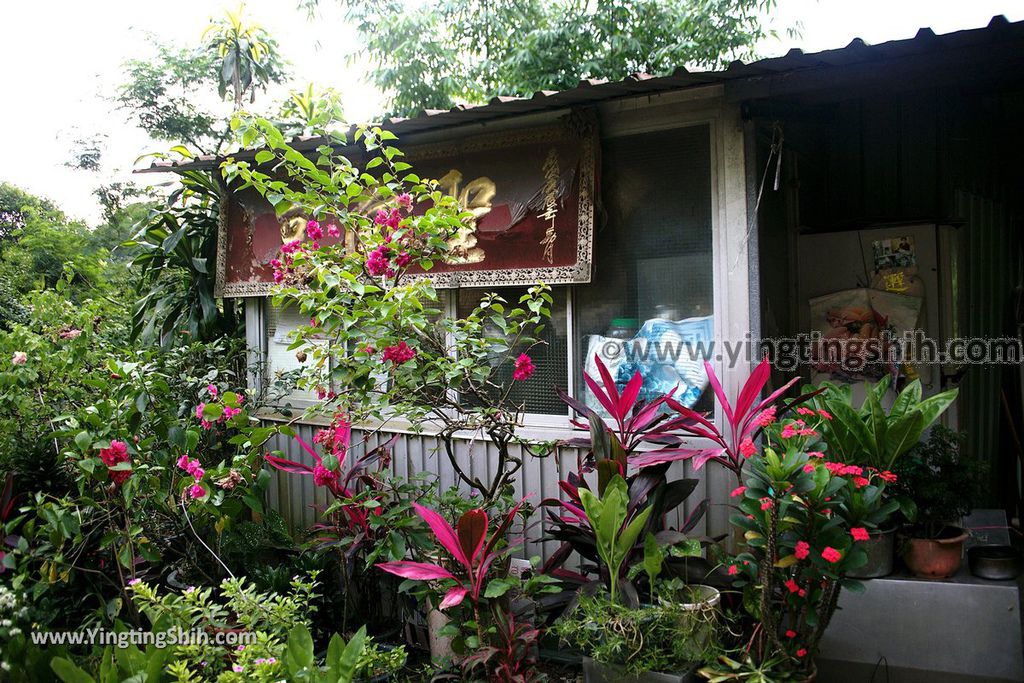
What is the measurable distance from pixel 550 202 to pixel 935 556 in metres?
2.49

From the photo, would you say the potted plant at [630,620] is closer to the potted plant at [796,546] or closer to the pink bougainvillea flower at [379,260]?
the potted plant at [796,546]

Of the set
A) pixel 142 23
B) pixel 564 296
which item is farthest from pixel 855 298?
pixel 142 23

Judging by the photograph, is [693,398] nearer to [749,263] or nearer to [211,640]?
[749,263]

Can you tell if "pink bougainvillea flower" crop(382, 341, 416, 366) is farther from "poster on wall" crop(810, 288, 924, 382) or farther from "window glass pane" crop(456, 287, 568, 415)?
"poster on wall" crop(810, 288, 924, 382)

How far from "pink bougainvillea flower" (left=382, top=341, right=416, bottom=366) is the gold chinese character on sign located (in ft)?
3.57

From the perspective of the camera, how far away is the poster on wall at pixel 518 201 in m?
3.84

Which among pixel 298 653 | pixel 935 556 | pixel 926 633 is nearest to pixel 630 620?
pixel 298 653

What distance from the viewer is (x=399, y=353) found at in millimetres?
3141

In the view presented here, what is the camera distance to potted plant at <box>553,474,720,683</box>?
2.68 m

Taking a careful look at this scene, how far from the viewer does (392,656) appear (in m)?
2.95

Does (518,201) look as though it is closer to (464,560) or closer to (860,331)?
(464,560)

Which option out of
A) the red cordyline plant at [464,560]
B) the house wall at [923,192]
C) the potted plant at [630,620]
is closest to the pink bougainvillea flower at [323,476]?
the red cordyline plant at [464,560]

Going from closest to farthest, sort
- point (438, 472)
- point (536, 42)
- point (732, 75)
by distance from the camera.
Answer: point (732, 75), point (438, 472), point (536, 42)

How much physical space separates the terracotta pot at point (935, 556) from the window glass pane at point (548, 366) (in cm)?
181
